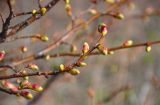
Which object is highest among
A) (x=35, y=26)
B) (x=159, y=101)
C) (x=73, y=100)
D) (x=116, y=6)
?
(x=116, y=6)

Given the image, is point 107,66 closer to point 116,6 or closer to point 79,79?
point 79,79

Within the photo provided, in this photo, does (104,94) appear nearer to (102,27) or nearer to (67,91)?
(67,91)

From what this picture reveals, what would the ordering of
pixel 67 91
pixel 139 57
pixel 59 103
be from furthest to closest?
pixel 139 57 → pixel 67 91 → pixel 59 103

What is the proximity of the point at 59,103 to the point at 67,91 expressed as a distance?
0.48 meters

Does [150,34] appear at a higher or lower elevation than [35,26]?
lower

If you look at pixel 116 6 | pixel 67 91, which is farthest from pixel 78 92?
pixel 116 6

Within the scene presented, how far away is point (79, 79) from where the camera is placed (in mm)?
7082

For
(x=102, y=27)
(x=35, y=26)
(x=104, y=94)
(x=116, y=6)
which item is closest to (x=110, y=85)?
(x=104, y=94)

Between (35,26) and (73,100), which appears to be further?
(73,100)

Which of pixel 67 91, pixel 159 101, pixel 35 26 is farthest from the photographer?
pixel 67 91

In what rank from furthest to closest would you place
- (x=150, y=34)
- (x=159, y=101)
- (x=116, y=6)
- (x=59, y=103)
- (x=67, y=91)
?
(x=150, y=34), (x=67, y=91), (x=59, y=103), (x=159, y=101), (x=116, y=6)

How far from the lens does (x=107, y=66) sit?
7301mm

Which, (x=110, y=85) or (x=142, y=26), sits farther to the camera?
(x=142, y=26)

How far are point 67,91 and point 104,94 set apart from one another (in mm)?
729
